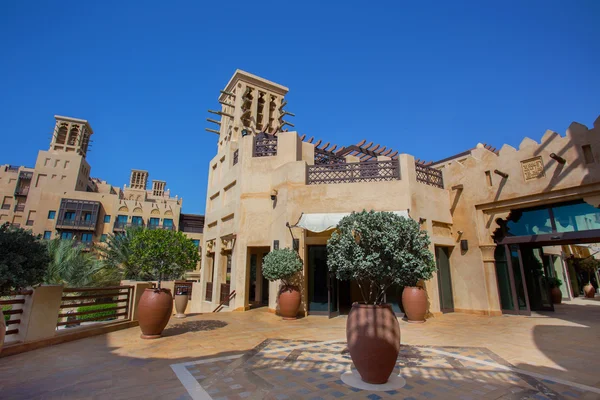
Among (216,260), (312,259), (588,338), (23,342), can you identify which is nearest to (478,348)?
(588,338)

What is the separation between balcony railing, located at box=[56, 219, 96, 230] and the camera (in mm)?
39062

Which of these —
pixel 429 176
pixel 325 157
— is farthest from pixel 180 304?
pixel 429 176

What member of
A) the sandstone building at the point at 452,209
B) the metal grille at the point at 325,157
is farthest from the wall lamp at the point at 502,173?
the metal grille at the point at 325,157

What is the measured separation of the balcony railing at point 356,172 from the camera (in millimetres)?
11445

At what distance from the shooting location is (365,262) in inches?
199

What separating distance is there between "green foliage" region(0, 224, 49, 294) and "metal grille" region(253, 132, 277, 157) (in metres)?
10.00

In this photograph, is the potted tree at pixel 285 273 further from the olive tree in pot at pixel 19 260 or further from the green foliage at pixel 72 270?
the green foliage at pixel 72 270

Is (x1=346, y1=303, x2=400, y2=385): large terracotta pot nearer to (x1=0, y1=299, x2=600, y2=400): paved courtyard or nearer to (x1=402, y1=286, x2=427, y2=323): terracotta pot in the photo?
(x1=0, y1=299, x2=600, y2=400): paved courtyard

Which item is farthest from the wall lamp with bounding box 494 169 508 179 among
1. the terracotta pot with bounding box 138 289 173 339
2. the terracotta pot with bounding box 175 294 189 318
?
the terracotta pot with bounding box 175 294 189 318

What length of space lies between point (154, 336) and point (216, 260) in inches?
352

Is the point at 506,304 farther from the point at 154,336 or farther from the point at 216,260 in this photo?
the point at 216,260

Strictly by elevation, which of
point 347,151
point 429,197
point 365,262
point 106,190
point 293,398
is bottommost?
point 293,398

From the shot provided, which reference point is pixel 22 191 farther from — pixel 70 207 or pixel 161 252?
pixel 161 252

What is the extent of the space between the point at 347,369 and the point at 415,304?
5.34 m
